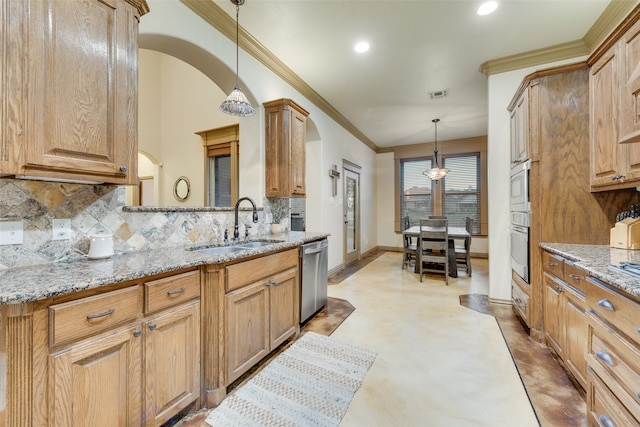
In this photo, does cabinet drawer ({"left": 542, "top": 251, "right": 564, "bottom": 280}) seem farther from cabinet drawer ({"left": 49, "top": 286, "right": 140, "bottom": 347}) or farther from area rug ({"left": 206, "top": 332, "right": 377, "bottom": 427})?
cabinet drawer ({"left": 49, "top": 286, "right": 140, "bottom": 347})

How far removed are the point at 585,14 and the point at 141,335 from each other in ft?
13.9

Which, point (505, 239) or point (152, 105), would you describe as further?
point (152, 105)

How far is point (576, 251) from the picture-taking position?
1.89 metres

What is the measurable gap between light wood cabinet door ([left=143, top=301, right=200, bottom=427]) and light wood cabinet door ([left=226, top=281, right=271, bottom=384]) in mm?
205

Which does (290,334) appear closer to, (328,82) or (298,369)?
(298,369)

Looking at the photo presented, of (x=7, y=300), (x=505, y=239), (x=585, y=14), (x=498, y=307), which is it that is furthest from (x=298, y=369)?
(x=585, y=14)

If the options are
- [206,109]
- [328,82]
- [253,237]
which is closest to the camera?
[253,237]

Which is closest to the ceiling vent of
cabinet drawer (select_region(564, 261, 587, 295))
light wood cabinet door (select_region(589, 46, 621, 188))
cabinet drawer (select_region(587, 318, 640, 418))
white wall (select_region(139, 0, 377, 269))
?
white wall (select_region(139, 0, 377, 269))

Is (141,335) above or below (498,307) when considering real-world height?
above

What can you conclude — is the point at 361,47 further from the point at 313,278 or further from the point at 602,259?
the point at 602,259

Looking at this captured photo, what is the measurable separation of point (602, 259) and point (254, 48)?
3.42 meters

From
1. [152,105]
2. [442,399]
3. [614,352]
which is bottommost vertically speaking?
[442,399]

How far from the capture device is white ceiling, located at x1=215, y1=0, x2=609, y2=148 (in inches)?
93.4

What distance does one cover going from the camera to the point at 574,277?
1763 mm
